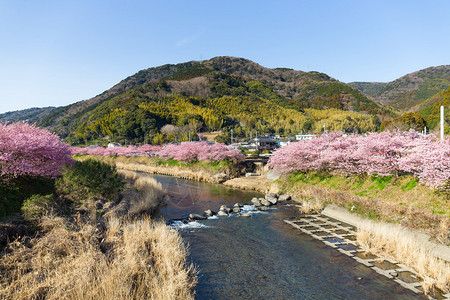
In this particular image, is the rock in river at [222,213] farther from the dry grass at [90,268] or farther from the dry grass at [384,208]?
the dry grass at [90,268]

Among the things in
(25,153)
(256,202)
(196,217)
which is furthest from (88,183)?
(256,202)

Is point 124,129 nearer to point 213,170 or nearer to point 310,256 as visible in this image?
point 213,170

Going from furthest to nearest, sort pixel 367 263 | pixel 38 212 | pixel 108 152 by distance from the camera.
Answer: pixel 108 152
pixel 38 212
pixel 367 263

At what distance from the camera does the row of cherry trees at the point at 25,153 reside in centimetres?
1266

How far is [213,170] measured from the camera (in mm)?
41062

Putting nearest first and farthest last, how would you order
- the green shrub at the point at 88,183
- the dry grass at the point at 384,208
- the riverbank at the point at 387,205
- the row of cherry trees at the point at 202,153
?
the riverbank at the point at 387,205 → the dry grass at the point at 384,208 → the green shrub at the point at 88,183 → the row of cherry trees at the point at 202,153

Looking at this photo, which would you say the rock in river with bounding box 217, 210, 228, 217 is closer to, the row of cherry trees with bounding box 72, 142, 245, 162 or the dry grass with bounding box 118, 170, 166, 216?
the dry grass with bounding box 118, 170, 166, 216

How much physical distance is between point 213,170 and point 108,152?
46324 millimetres

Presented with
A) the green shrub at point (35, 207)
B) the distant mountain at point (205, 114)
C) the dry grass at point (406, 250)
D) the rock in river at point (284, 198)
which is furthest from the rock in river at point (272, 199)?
the distant mountain at point (205, 114)

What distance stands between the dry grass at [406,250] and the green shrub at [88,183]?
1636cm

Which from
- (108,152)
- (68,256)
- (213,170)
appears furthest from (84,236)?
(108,152)

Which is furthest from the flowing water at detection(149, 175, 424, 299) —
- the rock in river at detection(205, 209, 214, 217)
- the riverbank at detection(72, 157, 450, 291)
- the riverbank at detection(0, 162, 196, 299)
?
the riverbank at detection(72, 157, 450, 291)

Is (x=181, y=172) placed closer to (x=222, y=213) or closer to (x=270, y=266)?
(x=222, y=213)

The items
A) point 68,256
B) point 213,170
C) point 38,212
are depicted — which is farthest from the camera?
point 213,170
